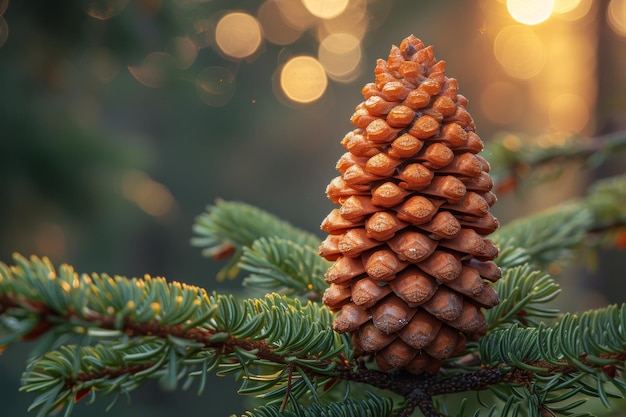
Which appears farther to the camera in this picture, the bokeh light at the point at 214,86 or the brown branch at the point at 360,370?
the bokeh light at the point at 214,86

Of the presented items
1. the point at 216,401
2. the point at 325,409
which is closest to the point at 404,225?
the point at 325,409

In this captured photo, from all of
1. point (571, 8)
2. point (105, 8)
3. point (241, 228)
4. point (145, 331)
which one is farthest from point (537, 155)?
point (571, 8)

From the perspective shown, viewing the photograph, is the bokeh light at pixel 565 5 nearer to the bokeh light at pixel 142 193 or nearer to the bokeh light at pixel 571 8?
the bokeh light at pixel 571 8

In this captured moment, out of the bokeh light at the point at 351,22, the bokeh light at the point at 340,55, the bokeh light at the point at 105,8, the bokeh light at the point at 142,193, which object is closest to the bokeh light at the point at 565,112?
the bokeh light at the point at 351,22

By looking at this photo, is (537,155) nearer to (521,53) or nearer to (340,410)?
(340,410)

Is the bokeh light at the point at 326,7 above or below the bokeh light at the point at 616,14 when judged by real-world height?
below

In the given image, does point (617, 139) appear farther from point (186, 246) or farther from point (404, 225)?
point (186, 246)
